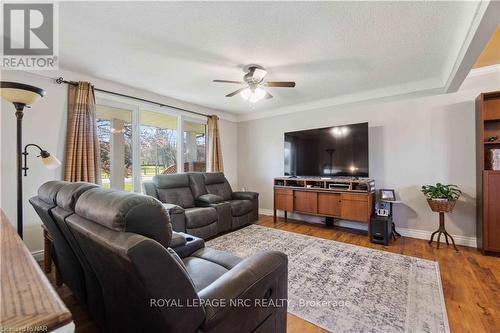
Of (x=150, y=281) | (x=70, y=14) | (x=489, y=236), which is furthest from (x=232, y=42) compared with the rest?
(x=489, y=236)

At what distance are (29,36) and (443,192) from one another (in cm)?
501

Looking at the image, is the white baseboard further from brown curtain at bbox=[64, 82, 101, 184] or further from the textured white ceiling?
brown curtain at bbox=[64, 82, 101, 184]

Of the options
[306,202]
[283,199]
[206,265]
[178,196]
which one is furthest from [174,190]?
[206,265]

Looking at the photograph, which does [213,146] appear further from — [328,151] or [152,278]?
[152,278]

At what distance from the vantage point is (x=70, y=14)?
1891 mm

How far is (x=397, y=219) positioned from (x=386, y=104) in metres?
1.86

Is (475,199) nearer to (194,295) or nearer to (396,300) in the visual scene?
(396,300)

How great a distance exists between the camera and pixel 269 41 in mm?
2262

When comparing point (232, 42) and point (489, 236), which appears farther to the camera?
point (489, 236)

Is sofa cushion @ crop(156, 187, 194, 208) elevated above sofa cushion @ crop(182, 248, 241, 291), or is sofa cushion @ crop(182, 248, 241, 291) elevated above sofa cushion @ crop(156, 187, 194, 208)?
sofa cushion @ crop(156, 187, 194, 208)

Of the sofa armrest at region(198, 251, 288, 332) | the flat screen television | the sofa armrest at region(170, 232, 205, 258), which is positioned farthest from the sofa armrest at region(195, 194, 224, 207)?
the sofa armrest at region(198, 251, 288, 332)

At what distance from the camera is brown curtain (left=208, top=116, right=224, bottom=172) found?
487 centimetres

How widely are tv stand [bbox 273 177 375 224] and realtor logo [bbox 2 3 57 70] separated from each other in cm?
368

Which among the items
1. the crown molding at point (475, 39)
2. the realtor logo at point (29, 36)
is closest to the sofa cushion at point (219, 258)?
the realtor logo at point (29, 36)
